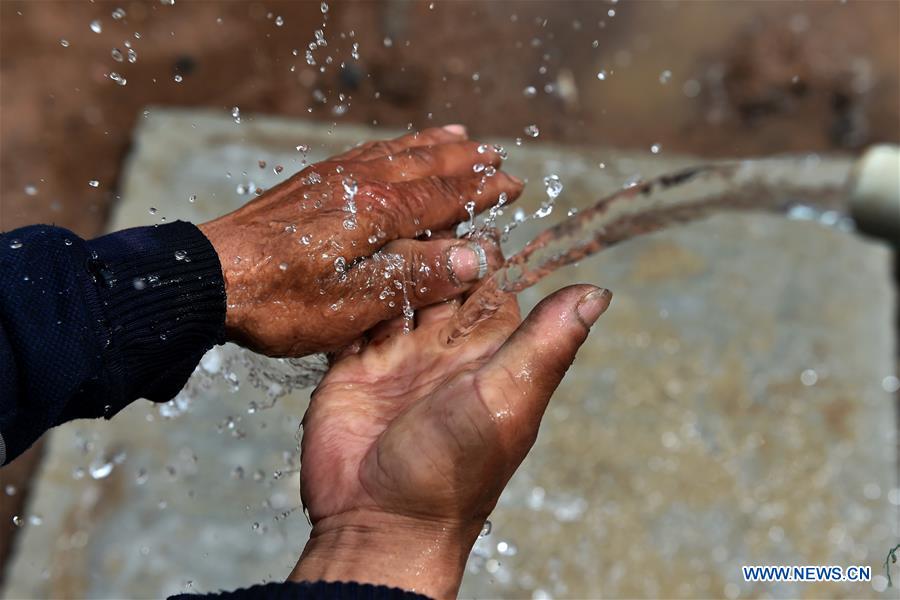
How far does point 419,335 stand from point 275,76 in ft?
9.08

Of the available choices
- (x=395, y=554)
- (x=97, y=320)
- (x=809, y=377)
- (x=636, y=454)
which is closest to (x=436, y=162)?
(x=97, y=320)

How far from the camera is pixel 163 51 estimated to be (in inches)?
170

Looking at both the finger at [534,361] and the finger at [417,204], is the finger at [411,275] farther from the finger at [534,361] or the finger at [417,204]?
the finger at [534,361]

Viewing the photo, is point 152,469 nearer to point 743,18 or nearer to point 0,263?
point 0,263

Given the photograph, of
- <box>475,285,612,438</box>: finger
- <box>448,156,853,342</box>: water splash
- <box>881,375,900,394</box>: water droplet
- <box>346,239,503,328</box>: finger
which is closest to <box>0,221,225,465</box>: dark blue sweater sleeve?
<box>346,239,503,328</box>: finger

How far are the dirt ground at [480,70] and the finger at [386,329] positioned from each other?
2.35 m

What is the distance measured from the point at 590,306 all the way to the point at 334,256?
582 millimetres

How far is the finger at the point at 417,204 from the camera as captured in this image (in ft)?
6.17

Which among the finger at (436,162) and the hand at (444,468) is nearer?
the hand at (444,468)

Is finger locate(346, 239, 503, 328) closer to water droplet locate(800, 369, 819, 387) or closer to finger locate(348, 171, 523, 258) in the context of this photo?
finger locate(348, 171, 523, 258)

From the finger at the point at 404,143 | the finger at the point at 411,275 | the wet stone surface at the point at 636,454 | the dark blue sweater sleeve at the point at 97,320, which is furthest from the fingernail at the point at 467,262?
the wet stone surface at the point at 636,454

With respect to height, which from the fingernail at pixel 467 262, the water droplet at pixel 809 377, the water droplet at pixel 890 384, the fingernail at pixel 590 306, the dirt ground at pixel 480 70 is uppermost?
the fingernail at pixel 590 306

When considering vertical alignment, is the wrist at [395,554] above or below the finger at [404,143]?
below

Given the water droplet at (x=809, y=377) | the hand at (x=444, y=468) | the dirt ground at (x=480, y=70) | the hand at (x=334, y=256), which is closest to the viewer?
the hand at (x=444, y=468)
